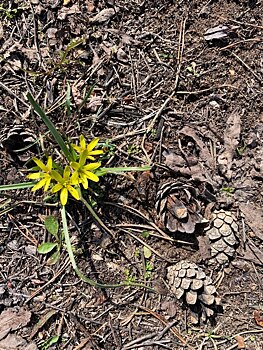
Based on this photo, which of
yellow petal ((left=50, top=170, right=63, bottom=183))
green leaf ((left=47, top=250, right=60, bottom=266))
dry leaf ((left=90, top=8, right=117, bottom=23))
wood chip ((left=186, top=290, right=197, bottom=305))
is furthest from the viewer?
dry leaf ((left=90, top=8, right=117, bottom=23))

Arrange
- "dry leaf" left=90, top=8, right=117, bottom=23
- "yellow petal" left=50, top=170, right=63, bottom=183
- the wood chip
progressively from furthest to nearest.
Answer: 1. "dry leaf" left=90, top=8, right=117, bottom=23
2. the wood chip
3. "yellow petal" left=50, top=170, right=63, bottom=183

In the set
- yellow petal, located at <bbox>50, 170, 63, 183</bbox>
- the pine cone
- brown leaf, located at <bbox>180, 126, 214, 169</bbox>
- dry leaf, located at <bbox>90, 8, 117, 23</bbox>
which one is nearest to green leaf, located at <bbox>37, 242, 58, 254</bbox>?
yellow petal, located at <bbox>50, 170, 63, 183</bbox>

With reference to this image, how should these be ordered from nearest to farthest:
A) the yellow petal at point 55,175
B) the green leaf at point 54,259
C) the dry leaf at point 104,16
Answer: the yellow petal at point 55,175
the green leaf at point 54,259
the dry leaf at point 104,16

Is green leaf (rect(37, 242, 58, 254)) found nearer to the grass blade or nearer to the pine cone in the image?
the grass blade

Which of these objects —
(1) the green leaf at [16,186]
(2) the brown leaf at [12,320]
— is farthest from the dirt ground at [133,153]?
(1) the green leaf at [16,186]

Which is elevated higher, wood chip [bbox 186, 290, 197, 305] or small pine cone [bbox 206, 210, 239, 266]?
small pine cone [bbox 206, 210, 239, 266]

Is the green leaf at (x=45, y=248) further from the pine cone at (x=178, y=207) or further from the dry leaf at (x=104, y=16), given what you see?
the dry leaf at (x=104, y=16)

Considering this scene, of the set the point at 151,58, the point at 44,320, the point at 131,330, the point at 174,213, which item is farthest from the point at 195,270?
the point at 151,58

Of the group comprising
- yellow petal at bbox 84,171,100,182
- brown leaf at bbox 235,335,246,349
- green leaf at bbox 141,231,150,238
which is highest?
yellow petal at bbox 84,171,100,182
